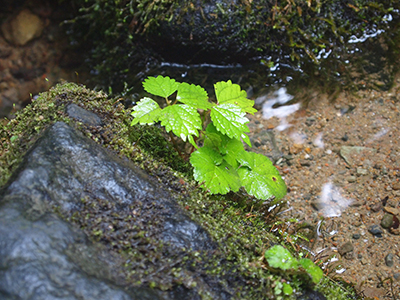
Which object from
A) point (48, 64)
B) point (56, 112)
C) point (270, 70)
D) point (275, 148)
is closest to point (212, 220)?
point (56, 112)

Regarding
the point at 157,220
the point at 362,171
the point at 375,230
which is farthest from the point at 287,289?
the point at 362,171

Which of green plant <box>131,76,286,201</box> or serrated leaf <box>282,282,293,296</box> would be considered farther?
green plant <box>131,76,286,201</box>

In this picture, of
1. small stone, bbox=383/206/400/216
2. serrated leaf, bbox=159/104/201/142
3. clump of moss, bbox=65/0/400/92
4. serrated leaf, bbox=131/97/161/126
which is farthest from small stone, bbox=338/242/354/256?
clump of moss, bbox=65/0/400/92

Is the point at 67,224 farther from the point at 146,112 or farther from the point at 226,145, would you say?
the point at 226,145

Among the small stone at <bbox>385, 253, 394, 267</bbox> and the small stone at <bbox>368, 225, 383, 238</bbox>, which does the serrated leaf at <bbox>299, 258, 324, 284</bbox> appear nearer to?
the small stone at <bbox>385, 253, 394, 267</bbox>

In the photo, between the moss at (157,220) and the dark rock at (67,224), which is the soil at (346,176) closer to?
the moss at (157,220)

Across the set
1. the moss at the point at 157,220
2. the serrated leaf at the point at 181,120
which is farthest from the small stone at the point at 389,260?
the serrated leaf at the point at 181,120
